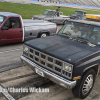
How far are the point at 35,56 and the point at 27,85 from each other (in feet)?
3.18

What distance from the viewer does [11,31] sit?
8195 millimetres

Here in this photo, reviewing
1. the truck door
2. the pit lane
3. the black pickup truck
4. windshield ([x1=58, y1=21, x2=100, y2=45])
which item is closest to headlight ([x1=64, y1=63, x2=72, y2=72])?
the black pickup truck

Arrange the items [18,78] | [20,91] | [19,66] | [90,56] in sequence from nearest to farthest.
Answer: [90,56] → [20,91] → [18,78] → [19,66]

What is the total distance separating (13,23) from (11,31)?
50 cm

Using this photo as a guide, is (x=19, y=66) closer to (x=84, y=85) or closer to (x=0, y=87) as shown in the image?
(x=0, y=87)

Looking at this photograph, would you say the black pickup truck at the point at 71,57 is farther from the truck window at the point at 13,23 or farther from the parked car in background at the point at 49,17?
the parked car in background at the point at 49,17

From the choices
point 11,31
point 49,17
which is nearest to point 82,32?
point 11,31

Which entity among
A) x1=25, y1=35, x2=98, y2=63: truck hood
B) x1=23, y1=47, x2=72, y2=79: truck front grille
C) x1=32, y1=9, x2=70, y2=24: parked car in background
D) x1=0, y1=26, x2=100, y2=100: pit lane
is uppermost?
x1=32, y1=9, x2=70, y2=24: parked car in background

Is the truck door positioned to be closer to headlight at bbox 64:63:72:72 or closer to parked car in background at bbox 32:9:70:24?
headlight at bbox 64:63:72:72

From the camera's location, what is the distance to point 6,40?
821 cm

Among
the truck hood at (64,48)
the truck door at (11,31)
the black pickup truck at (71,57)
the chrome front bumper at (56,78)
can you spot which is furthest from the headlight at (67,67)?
the truck door at (11,31)

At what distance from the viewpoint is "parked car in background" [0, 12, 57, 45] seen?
8.01 metres

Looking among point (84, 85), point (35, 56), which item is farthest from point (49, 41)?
point (84, 85)

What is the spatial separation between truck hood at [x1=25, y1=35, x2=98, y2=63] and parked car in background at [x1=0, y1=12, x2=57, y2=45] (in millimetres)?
3516
